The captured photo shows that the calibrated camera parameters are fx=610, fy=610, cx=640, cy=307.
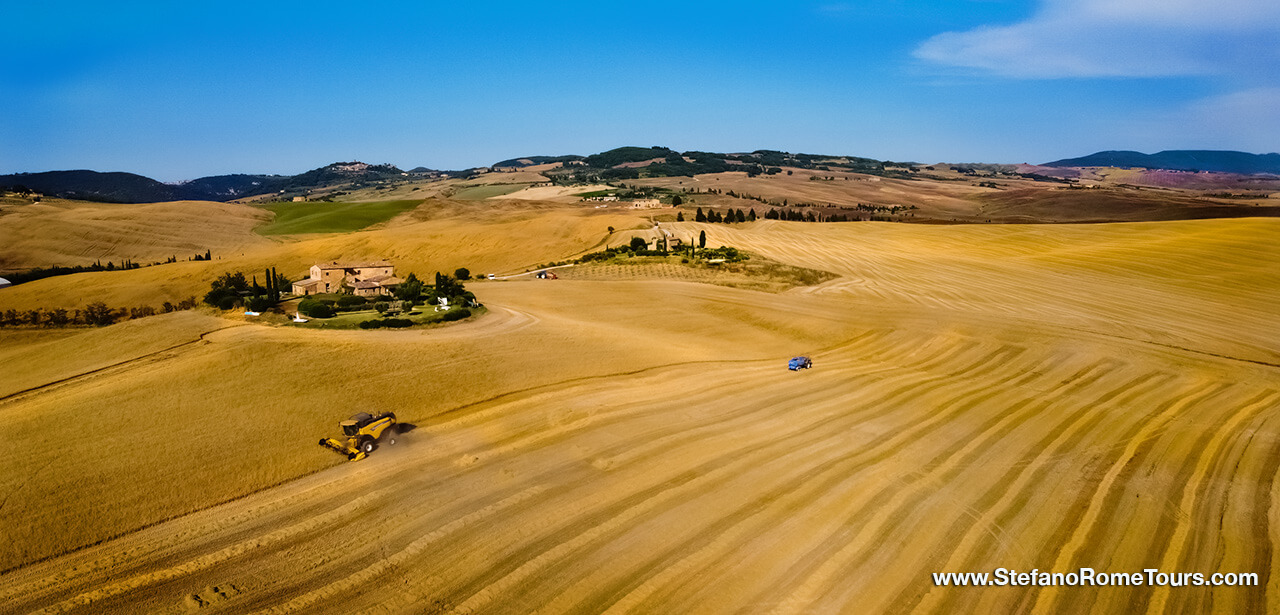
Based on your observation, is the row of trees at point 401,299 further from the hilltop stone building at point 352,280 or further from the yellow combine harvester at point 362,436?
the yellow combine harvester at point 362,436

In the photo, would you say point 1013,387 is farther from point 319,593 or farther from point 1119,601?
point 319,593

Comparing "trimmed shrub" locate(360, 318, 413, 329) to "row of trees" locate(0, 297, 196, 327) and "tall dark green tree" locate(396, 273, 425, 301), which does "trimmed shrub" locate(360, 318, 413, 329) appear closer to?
"tall dark green tree" locate(396, 273, 425, 301)

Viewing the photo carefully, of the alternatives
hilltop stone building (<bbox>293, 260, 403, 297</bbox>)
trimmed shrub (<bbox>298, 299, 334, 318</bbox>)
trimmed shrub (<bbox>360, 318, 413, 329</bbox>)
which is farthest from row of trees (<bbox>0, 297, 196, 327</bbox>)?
trimmed shrub (<bbox>360, 318, 413, 329</bbox>)

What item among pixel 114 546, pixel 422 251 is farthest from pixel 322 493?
pixel 422 251

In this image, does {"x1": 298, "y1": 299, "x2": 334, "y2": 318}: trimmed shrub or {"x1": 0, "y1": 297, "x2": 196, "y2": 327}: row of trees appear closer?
{"x1": 298, "y1": 299, "x2": 334, "y2": 318}: trimmed shrub

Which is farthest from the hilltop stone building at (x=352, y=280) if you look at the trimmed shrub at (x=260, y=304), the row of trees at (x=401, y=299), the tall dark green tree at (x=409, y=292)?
the trimmed shrub at (x=260, y=304)
